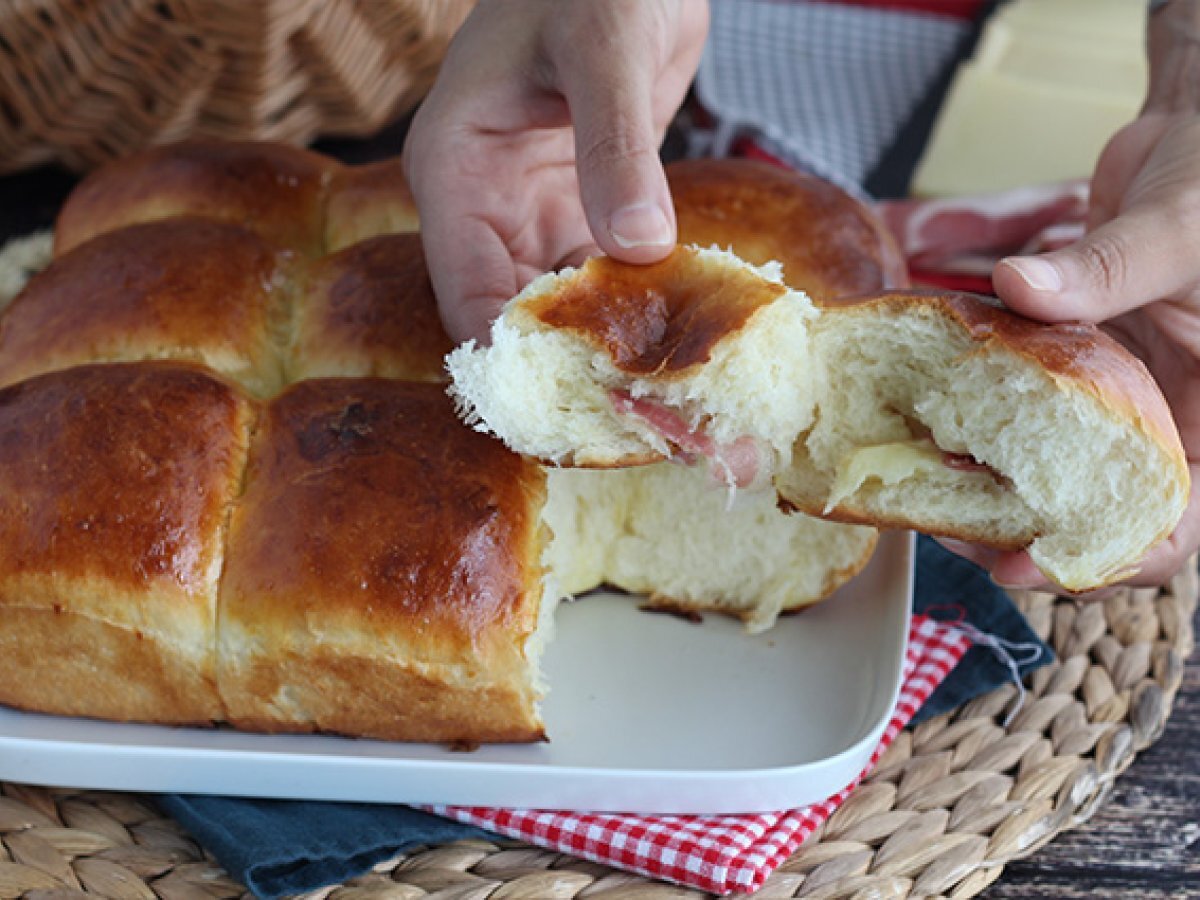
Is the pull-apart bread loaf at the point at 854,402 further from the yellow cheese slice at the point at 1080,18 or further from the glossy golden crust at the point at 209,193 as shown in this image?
the yellow cheese slice at the point at 1080,18

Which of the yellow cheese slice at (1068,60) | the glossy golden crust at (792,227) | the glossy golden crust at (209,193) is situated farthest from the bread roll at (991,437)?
the yellow cheese slice at (1068,60)

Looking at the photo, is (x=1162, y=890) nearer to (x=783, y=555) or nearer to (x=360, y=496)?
(x=783, y=555)

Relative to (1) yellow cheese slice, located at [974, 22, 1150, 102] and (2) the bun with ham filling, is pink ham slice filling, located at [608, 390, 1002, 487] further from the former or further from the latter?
(1) yellow cheese slice, located at [974, 22, 1150, 102]

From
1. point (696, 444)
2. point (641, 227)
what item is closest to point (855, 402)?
point (696, 444)

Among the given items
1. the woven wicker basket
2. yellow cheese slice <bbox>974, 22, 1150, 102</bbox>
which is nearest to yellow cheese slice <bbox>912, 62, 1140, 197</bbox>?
yellow cheese slice <bbox>974, 22, 1150, 102</bbox>

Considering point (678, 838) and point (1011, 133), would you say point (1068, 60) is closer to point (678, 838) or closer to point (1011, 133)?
point (1011, 133)

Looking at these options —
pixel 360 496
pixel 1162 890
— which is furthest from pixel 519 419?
pixel 1162 890
